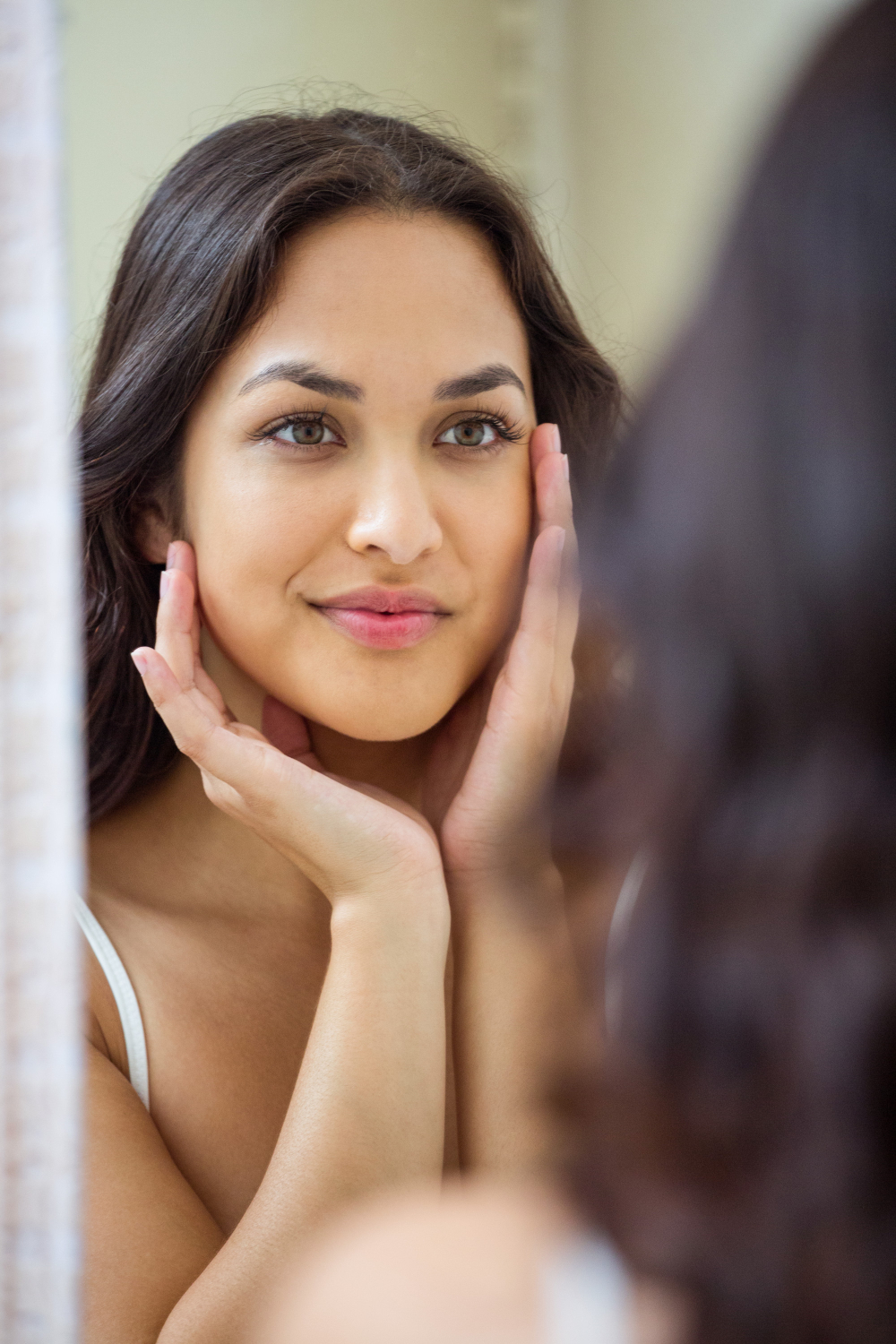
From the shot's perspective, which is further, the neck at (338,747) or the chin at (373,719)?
the neck at (338,747)

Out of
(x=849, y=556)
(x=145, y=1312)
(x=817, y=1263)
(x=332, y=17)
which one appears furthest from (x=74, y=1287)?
(x=332, y=17)

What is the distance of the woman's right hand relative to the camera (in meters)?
0.82

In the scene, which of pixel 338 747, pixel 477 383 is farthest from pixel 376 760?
pixel 477 383

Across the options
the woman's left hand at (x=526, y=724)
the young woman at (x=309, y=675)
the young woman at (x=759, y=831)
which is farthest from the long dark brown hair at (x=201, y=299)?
the young woman at (x=759, y=831)

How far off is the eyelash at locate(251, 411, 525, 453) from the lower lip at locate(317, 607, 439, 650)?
0.14 metres

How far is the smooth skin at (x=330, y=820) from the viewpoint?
0.73m

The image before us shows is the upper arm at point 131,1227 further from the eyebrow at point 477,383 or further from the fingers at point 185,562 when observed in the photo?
the eyebrow at point 477,383

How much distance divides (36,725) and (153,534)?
38cm

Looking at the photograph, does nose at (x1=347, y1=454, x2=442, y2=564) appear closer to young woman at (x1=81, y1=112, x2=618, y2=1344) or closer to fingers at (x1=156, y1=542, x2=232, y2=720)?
young woman at (x1=81, y1=112, x2=618, y2=1344)

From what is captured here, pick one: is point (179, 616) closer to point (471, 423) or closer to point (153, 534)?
point (153, 534)

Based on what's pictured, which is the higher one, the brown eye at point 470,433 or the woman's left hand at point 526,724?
the brown eye at point 470,433

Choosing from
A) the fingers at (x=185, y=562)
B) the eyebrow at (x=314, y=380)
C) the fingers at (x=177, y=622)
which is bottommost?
the fingers at (x=177, y=622)

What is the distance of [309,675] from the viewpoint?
2.80 ft

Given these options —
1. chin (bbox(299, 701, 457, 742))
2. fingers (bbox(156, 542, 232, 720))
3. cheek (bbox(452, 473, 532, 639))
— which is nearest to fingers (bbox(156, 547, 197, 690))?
fingers (bbox(156, 542, 232, 720))
